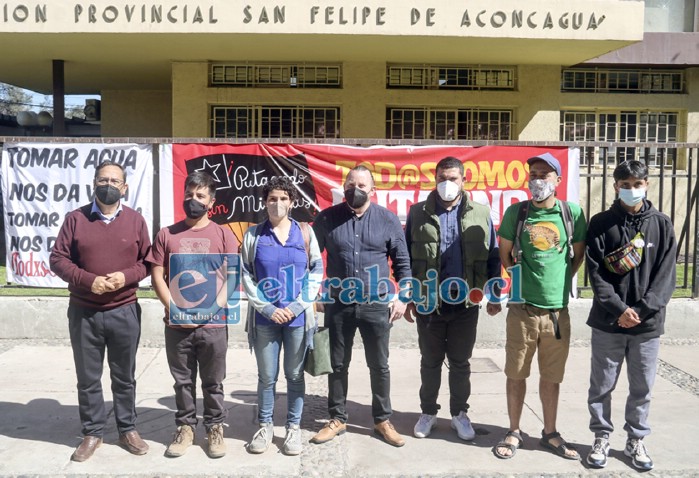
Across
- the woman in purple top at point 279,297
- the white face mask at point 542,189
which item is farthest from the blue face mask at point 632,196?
the woman in purple top at point 279,297

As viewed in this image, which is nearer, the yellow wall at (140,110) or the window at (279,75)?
the window at (279,75)

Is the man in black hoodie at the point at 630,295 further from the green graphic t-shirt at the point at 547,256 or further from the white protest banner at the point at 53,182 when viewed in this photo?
the white protest banner at the point at 53,182

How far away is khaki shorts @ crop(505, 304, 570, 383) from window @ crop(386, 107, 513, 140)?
9229mm

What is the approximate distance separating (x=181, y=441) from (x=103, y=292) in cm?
112

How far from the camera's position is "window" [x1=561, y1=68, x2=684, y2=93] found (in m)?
13.7

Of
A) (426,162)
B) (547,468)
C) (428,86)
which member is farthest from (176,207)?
(428,86)

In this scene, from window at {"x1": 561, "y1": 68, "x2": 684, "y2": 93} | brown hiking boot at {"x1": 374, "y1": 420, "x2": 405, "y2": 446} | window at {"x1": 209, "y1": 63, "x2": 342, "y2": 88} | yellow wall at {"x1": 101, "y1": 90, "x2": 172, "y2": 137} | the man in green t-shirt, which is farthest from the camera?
yellow wall at {"x1": 101, "y1": 90, "x2": 172, "y2": 137}

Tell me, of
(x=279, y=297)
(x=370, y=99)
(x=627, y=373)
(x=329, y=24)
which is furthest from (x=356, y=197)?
(x=370, y=99)

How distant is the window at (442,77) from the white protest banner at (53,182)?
23.6ft

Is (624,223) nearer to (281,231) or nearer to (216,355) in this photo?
(281,231)

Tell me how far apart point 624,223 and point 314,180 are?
12.0 ft

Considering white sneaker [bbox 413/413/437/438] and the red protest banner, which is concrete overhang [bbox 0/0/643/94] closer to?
the red protest banner

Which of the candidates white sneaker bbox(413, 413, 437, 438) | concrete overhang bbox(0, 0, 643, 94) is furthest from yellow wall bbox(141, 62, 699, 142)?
white sneaker bbox(413, 413, 437, 438)

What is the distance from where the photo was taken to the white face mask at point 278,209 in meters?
4.31
